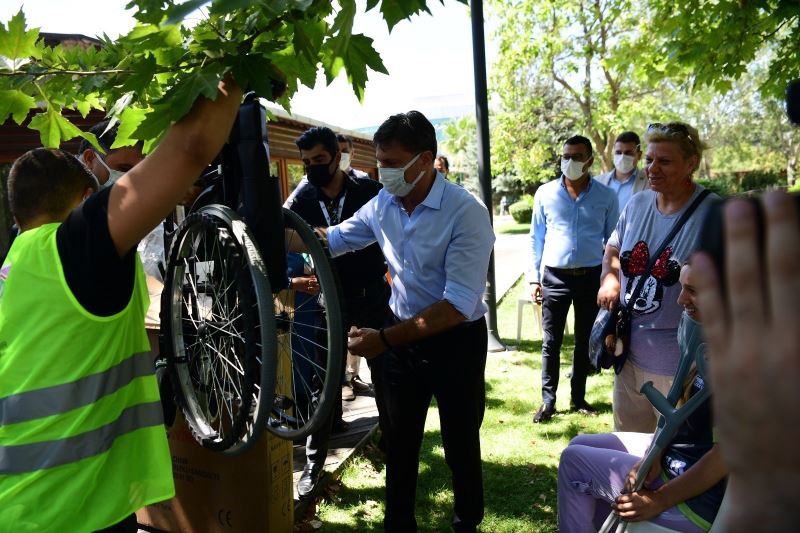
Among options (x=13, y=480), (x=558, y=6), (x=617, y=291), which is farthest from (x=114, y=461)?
(x=558, y=6)

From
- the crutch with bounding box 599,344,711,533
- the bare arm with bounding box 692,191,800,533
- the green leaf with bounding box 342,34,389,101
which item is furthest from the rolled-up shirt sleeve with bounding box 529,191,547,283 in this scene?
the bare arm with bounding box 692,191,800,533

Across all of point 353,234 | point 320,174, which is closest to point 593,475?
point 353,234

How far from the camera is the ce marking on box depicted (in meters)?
2.99

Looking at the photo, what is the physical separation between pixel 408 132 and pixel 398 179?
8.5 inches

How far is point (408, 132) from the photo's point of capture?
9.41ft

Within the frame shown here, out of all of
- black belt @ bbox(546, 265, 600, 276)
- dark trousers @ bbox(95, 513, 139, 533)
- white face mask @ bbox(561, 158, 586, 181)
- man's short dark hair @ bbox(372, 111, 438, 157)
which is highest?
man's short dark hair @ bbox(372, 111, 438, 157)

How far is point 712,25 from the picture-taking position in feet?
17.1

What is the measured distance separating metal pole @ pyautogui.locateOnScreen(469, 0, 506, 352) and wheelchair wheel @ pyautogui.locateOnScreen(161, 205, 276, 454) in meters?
4.43

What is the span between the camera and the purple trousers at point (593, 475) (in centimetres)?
245

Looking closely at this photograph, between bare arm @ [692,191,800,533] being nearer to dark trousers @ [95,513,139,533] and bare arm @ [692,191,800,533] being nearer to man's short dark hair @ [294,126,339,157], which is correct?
dark trousers @ [95,513,139,533]

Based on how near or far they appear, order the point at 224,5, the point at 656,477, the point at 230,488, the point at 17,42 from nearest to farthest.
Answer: the point at 224,5 < the point at 17,42 < the point at 656,477 < the point at 230,488

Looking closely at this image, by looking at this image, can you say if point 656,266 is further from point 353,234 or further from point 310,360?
point 310,360

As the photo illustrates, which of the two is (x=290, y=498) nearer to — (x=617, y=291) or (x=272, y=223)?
(x=272, y=223)

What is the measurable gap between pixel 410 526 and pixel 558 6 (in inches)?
600
